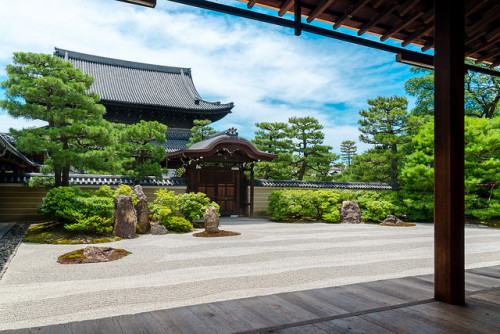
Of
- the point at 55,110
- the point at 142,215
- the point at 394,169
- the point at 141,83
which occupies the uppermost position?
the point at 141,83

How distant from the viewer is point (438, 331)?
6.56ft

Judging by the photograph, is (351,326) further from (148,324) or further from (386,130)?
(386,130)

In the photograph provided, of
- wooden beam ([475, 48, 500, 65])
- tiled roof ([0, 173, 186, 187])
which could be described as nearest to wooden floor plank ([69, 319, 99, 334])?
wooden beam ([475, 48, 500, 65])

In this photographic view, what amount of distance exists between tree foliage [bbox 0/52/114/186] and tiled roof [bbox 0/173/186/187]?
2.07m

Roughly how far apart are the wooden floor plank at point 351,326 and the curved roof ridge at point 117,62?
20.7 meters

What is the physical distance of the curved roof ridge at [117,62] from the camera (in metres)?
18.7

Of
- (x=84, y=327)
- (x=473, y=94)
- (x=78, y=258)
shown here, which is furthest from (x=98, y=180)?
(x=473, y=94)

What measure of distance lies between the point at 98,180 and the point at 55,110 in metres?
3.68

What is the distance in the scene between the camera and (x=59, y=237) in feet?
25.5

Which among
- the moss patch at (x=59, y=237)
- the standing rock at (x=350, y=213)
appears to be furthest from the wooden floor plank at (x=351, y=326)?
the standing rock at (x=350, y=213)

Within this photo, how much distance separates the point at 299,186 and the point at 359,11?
12.6 m

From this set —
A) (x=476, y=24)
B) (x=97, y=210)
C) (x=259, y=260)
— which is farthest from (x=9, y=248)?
(x=476, y=24)

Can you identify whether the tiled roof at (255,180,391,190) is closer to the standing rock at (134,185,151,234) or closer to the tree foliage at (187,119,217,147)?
the tree foliage at (187,119,217,147)

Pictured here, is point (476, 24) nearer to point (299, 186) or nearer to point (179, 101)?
point (299, 186)
